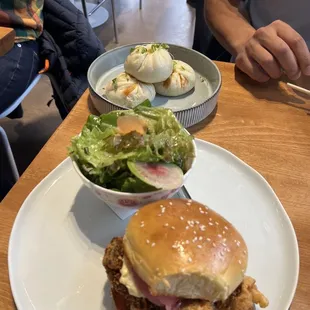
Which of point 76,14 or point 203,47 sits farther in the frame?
point 203,47

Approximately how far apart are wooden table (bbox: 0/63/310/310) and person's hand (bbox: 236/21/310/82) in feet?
0.14

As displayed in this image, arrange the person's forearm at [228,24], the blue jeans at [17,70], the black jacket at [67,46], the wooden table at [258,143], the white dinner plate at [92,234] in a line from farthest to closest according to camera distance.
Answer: the black jacket at [67,46]
the blue jeans at [17,70]
the person's forearm at [228,24]
the wooden table at [258,143]
the white dinner plate at [92,234]

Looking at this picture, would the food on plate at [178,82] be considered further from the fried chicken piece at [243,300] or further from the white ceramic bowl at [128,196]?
the fried chicken piece at [243,300]

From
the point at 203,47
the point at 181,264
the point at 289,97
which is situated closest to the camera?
the point at 181,264

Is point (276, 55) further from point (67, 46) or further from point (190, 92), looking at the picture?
point (67, 46)

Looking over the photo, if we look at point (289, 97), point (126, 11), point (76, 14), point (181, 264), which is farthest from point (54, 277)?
point (126, 11)

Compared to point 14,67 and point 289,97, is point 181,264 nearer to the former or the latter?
point 289,97

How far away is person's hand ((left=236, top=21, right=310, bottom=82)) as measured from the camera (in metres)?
1.06

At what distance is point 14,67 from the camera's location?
1433 millimetres

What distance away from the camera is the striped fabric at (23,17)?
4.75 ft

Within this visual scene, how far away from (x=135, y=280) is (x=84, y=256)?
16 cm

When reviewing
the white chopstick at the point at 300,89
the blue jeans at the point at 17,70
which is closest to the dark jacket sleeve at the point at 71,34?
the blue jeans at the point at 17,70

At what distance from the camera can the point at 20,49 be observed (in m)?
1.47

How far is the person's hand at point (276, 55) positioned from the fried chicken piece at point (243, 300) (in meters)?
0.68
